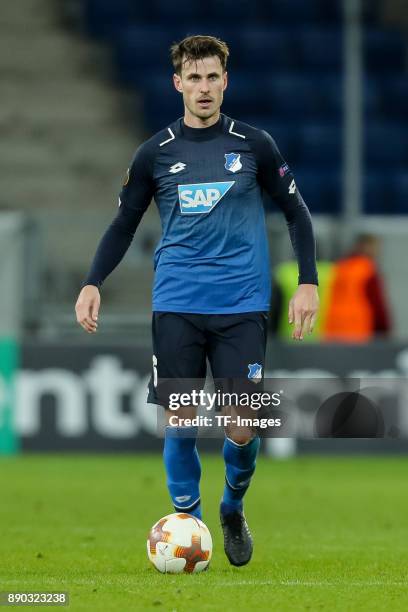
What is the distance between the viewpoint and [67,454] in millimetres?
13195

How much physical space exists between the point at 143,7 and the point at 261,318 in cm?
1410

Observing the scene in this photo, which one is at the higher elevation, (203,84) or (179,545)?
(203,84)

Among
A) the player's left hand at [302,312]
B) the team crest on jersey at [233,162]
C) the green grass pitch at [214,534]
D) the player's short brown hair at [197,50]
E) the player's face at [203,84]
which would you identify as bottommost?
the green grass pitch at [214,534]

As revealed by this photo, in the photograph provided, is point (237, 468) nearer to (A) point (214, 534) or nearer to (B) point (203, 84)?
(B) point (203, 84)

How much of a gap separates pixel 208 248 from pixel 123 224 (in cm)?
39

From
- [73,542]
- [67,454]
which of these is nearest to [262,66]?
[67,454]

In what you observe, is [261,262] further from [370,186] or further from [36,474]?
[370,186]

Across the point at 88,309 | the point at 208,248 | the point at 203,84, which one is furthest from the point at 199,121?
the point at 88,309

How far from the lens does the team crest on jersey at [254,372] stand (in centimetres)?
628

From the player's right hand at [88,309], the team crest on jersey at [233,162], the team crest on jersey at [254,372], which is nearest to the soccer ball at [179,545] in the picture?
the team crest on jersey at [254,372]

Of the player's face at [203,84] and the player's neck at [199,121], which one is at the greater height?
the player's face at [203,84]

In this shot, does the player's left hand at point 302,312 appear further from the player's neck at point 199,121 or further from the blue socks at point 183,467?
the player's neck at point 199,121

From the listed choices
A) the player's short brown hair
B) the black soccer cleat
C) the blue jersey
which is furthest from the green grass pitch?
the player's short brown hair

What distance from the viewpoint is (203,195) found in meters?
6.25
